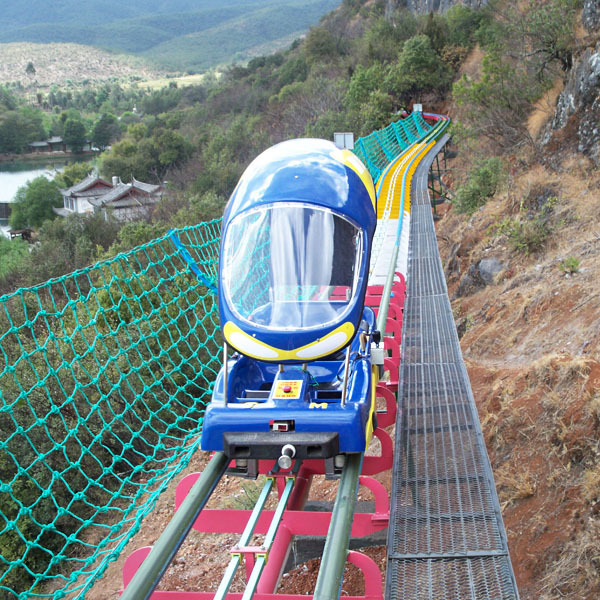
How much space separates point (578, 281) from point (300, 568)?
310 cm

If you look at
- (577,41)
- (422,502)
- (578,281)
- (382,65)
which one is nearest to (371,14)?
(382,65)

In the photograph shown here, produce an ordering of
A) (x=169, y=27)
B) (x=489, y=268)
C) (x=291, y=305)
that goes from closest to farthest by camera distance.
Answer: (x=291, y=305) < (x=489, y=268) < (x=169, y=27)

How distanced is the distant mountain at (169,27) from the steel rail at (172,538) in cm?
14328

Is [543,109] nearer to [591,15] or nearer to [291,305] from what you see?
[591,15]

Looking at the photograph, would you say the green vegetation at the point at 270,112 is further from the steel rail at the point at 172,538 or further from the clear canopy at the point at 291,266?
the steel rail at the point at 172,538

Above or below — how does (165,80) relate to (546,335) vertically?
below

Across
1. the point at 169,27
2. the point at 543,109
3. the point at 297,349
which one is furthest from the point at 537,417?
the point at 169,27

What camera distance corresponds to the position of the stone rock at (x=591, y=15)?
10.0 metres

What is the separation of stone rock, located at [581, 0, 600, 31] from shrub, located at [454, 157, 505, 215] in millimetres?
2335

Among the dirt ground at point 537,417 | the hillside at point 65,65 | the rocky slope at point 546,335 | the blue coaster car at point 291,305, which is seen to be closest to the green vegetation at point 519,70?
the rocky slope at point 546,335

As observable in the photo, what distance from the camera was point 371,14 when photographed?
1661 inches

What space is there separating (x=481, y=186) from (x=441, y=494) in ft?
25.6

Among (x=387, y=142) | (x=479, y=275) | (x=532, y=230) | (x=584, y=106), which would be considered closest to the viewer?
(x=532, y=230)

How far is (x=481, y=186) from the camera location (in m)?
10.2
